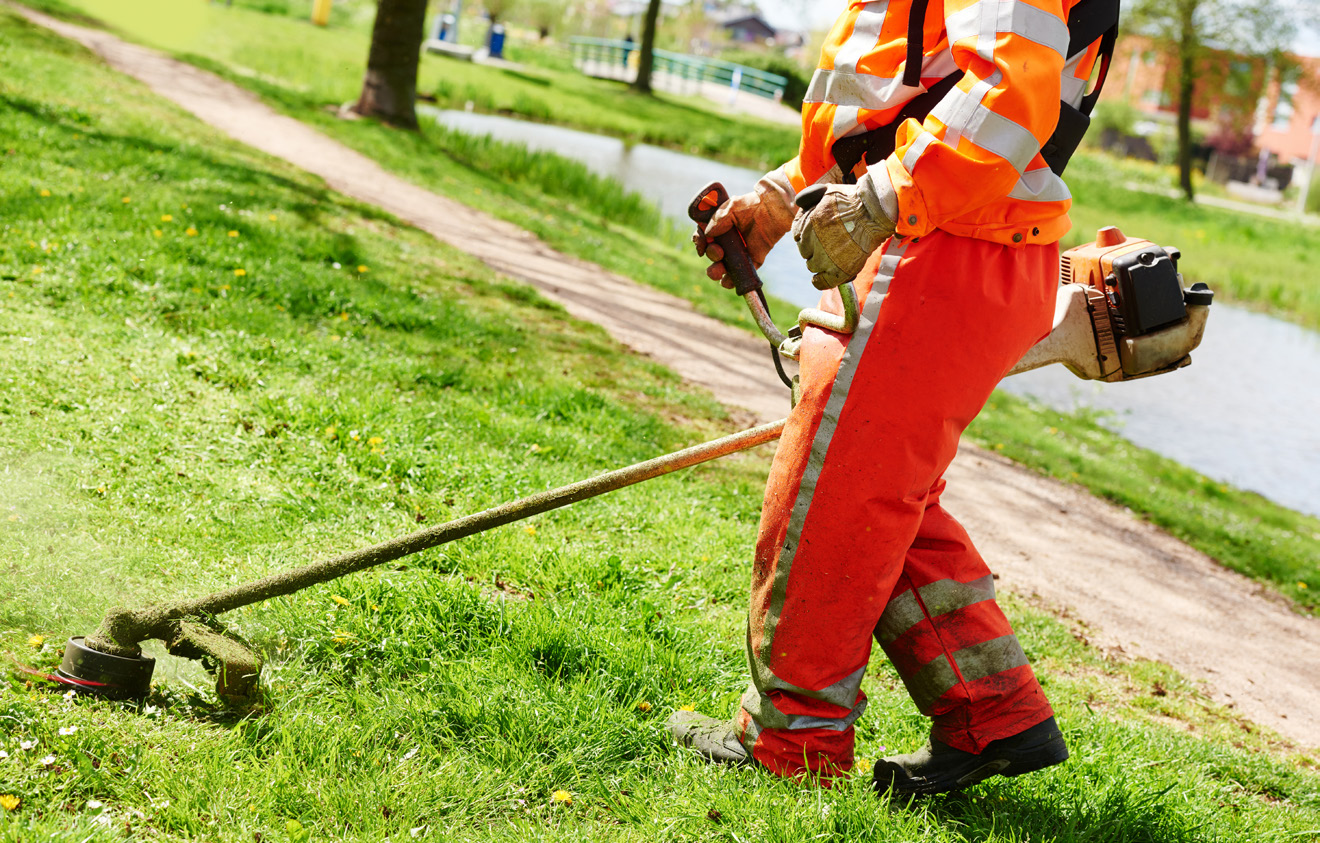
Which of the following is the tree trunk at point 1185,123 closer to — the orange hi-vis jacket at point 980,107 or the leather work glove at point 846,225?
the orange hi-vis jacket at point 980,107

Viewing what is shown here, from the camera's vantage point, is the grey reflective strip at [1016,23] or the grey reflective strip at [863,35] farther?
the grey reflective strip at [863,35]

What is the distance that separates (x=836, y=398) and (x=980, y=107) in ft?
2.11

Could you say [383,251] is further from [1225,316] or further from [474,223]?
[1225,316]

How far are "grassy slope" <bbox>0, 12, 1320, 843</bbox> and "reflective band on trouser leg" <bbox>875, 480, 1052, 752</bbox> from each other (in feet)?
0.85

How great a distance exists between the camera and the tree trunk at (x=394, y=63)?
13500 millimetres

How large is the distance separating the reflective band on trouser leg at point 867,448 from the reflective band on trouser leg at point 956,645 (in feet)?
0.46

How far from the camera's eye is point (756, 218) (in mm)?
2752

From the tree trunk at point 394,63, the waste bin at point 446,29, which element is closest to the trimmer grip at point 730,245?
the tree trunk at point 394,63

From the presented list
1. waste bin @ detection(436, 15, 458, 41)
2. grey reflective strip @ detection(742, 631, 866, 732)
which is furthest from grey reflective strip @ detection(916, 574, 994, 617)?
waste bin @ detection(436, 15, 458, 41)

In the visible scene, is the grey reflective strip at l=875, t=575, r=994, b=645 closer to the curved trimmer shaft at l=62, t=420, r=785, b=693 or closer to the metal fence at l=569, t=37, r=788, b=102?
the curved trimmer shaft at l=62, t=420, r=785, b=693

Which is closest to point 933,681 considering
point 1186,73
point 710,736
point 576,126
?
point 710,736

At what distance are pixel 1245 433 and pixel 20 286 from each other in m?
11.7

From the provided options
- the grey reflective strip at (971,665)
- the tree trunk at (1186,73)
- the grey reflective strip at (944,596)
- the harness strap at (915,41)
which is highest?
the tree trunk at (1186,73)

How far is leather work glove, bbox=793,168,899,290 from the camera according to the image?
Result: 6.77ft
